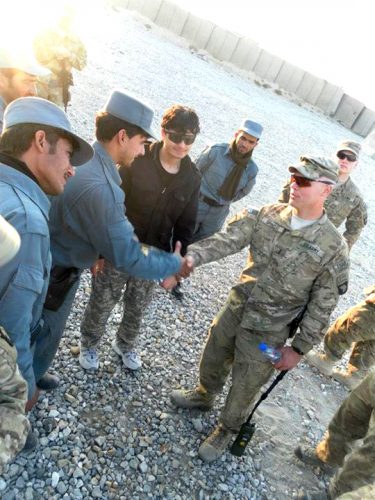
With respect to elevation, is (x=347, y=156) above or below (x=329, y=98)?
below

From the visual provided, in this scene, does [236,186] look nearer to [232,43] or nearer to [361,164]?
[361,164]

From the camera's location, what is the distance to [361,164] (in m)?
26.2

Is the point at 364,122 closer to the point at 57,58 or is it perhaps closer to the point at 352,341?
the point at 57,58

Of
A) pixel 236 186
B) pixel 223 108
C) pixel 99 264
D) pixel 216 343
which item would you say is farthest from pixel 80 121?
pixel 223 108

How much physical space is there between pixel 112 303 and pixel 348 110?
4038 cm

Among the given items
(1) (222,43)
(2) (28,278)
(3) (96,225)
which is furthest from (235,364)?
(1) (222,43)

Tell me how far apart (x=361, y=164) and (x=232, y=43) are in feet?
57.1

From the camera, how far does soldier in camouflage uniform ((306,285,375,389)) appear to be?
5344mm

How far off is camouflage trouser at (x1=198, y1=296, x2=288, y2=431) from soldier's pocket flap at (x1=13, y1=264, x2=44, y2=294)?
218cm

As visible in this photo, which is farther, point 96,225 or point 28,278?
point 96,225

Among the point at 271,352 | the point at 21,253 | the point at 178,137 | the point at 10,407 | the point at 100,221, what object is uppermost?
the point at 178,137

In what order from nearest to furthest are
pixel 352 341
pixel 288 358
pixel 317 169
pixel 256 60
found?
pixel 317 169, pixel 288 358, pixel 352 341, pixel 256 60

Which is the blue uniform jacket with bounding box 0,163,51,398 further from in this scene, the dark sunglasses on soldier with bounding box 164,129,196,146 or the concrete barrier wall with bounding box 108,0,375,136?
the concrete barrier wall with bounding box 108,0,375,136

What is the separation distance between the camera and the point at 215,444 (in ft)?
12.9
